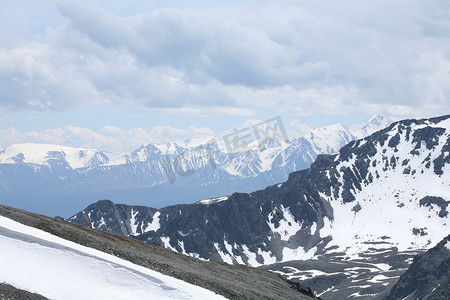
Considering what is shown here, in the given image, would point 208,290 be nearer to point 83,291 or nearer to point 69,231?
point 83,291

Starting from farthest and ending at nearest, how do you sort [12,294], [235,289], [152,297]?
1. [235,289]
2. [152,297]
3. [12,294]

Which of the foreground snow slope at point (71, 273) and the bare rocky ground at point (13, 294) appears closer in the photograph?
the bare rocky ground at point (13, 294)

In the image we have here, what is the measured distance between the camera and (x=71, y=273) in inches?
2242

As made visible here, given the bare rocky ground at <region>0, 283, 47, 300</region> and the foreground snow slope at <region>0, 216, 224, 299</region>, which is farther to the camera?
the foreground snow slope at <region>0, 216, 224, 299</region>

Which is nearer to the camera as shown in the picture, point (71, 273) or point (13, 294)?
point (13, 294)

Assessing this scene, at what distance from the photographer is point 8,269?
52.4 m

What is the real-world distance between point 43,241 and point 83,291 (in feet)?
31.1

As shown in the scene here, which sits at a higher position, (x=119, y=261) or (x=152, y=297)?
(x=119, y=261)

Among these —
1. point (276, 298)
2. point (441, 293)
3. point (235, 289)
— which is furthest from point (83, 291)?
point (441, 293)

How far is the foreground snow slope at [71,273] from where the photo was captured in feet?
174

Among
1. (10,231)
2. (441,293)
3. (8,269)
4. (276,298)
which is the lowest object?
(441,293)

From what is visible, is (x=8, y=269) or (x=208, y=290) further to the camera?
(x=208, y=290)

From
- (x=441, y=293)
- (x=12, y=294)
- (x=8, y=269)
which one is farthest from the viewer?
(x=441, y=293)

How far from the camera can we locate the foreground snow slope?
53188mm
